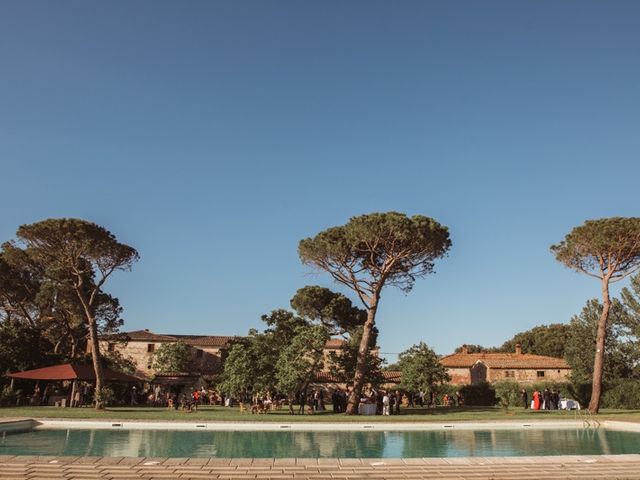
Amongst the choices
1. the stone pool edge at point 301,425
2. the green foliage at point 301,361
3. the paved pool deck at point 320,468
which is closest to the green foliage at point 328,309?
the green foliage at point 301,361

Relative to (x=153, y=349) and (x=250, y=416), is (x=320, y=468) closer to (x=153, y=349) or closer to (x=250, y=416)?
(x=250, y=416)

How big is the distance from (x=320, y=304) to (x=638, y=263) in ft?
72.5

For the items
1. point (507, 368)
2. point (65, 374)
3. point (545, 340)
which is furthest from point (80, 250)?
point (545, 340)

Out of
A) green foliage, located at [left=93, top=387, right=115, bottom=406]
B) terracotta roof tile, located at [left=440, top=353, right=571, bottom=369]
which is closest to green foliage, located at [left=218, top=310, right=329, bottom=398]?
green foliage, located at [left=93, top=387, right=115, bottom=406]

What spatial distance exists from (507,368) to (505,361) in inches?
66.4

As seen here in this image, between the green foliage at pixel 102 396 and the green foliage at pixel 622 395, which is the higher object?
the green foliage at pixel 622 395

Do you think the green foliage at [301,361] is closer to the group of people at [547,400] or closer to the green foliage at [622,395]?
the group of people at [547,400]

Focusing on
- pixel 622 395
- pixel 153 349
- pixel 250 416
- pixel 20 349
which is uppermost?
pixel 153 349

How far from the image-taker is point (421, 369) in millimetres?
31906

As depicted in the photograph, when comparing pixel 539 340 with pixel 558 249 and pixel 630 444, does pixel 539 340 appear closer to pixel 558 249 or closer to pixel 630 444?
pixel 558 249

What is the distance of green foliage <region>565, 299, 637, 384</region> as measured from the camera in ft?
146

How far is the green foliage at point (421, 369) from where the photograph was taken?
31.9 metres

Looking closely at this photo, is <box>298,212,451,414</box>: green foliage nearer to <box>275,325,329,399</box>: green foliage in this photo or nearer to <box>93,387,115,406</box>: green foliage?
<box>275,325,329,399</box>: green foliage

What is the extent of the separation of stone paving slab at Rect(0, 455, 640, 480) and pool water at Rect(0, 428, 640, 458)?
2.85 metres
